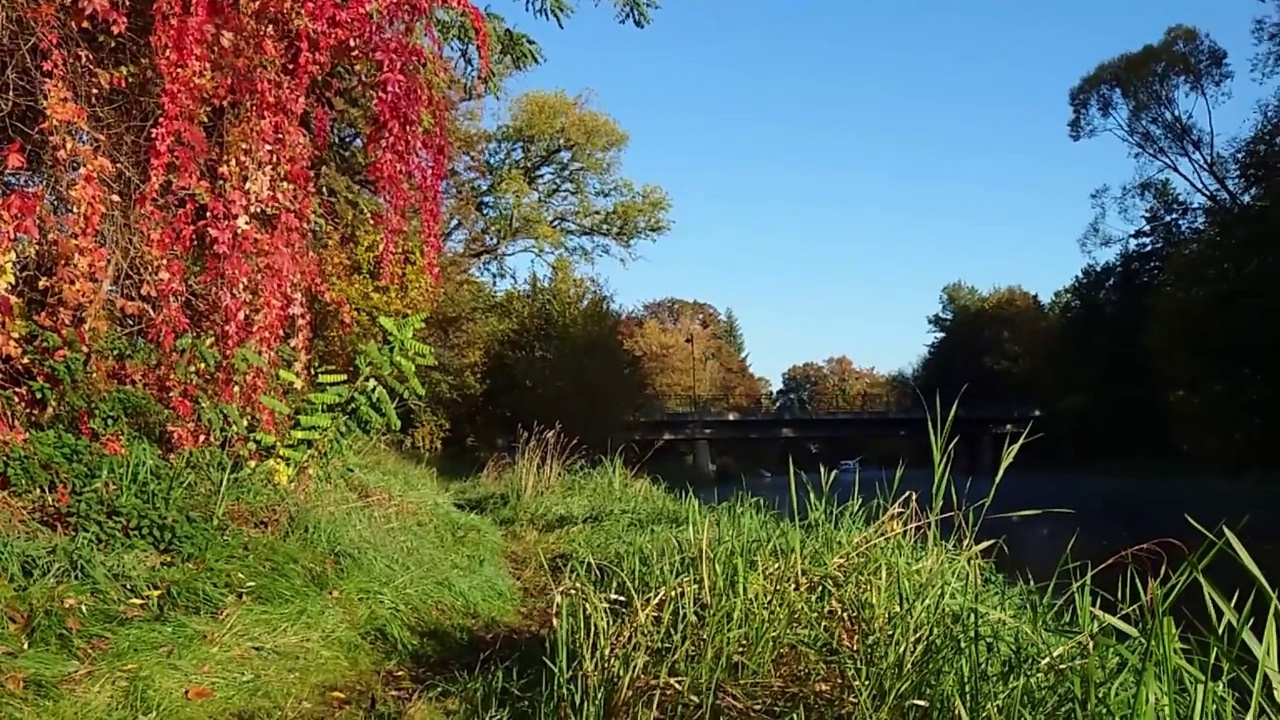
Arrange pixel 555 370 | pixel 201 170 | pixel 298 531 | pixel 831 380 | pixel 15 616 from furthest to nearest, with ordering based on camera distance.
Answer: pixel 831 380 → pixel 555 370 → pixel 298 531 → pixel 201 170 → pixel 15 616

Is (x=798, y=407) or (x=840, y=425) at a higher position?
(x=798, y=407)

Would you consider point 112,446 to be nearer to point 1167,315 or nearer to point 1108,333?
point 1167,315

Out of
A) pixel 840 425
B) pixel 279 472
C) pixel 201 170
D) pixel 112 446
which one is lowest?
pixel 279 472

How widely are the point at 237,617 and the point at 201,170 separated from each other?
1953mm

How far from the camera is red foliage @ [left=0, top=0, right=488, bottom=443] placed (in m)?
4.66

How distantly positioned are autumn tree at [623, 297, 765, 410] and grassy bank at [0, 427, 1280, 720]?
37413 millimetres

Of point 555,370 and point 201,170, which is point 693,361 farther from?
point 201,170

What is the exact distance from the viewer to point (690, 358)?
202 feet

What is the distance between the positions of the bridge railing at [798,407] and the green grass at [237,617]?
29.9 metres

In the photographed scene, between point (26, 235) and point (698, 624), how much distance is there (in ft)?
9.38

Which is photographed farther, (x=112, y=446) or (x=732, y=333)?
(x=732, y=333)

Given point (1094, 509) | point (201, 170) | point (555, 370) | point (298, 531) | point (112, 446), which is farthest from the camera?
point (1094, 509)

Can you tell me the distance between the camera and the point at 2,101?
202 inches

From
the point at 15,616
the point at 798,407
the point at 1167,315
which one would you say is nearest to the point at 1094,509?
the point at 1167,315
